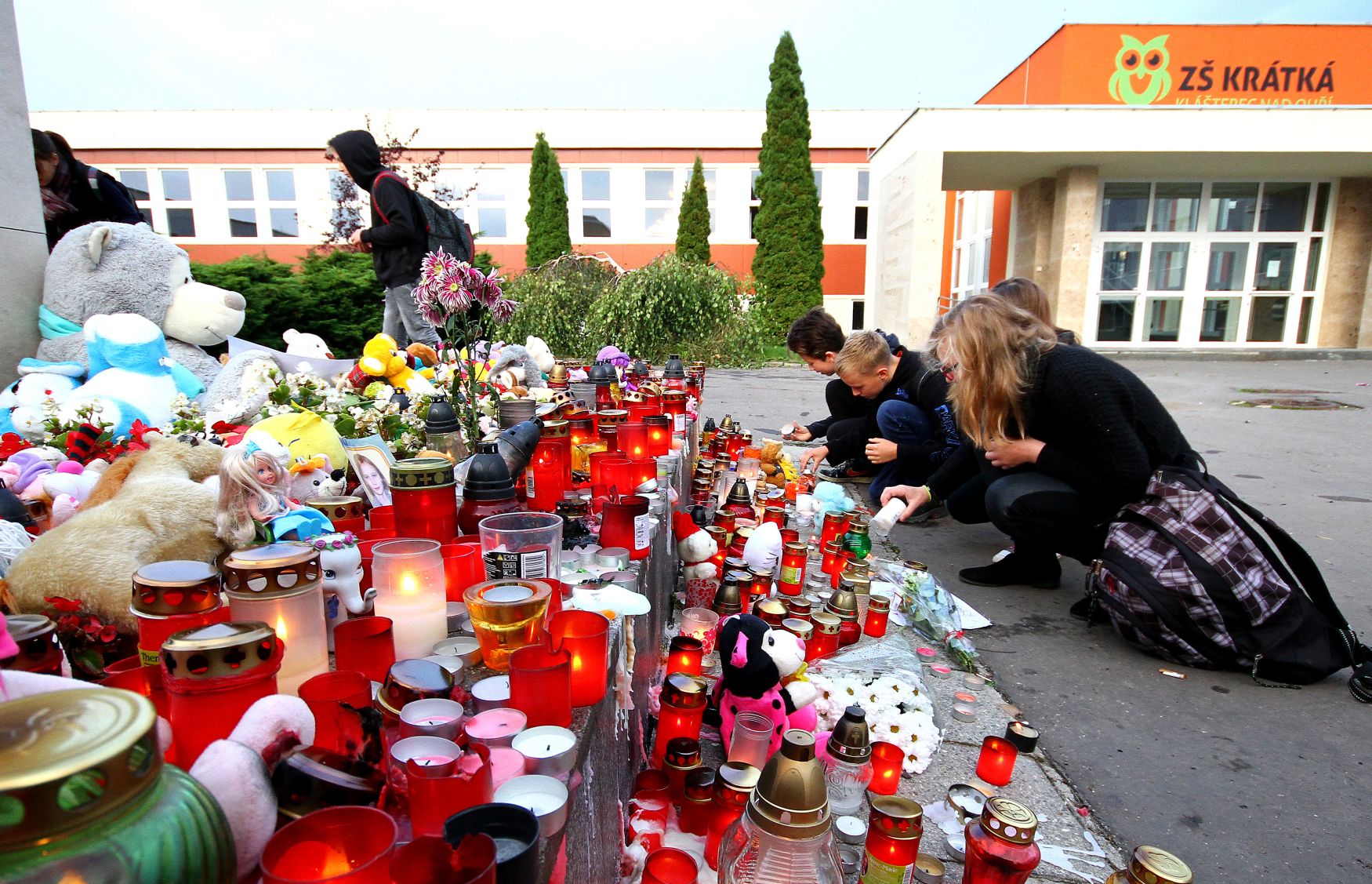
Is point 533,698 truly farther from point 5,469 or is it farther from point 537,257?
point 537,257

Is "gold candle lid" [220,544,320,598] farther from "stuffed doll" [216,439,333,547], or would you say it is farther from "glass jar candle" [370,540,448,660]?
"stuffed doll" [216,439,333,547]

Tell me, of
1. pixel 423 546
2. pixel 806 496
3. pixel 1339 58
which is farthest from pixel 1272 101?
pixel 423 546

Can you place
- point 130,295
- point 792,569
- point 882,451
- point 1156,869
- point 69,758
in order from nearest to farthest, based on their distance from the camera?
point 69,758, point 1156,869, point 792,569, point 130,295, point 882,451

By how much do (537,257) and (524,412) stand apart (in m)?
18.8

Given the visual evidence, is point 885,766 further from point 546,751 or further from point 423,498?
point 423,498

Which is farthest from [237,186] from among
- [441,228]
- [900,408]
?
[900,408]

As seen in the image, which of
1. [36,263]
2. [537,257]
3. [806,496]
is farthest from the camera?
[537,257]

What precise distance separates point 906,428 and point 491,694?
11.2 ft

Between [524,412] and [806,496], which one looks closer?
[524,412]

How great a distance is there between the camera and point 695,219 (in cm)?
1997

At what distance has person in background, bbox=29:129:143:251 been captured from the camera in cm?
392

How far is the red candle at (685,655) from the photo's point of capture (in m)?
1.79

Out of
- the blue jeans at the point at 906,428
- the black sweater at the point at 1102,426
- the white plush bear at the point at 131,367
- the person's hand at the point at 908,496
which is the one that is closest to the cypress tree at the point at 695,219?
the blue jeans at the point at 906,428

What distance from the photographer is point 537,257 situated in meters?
20.5
